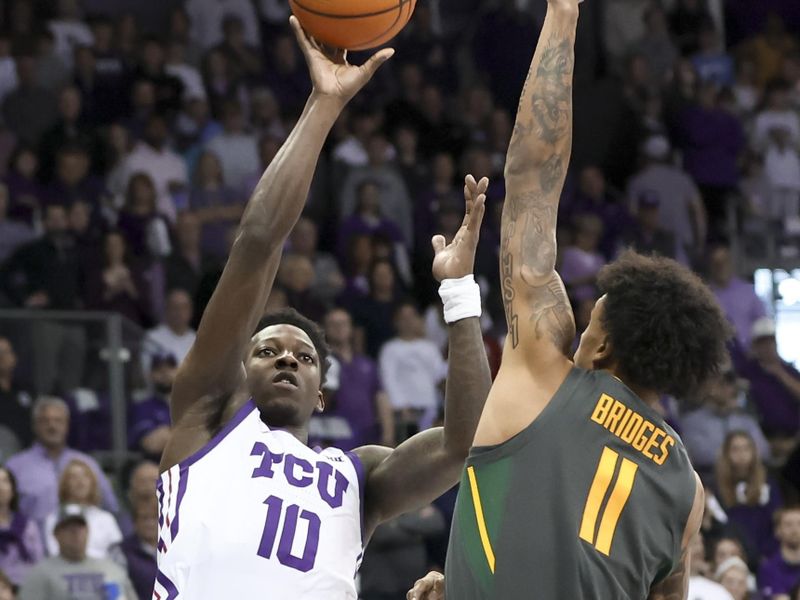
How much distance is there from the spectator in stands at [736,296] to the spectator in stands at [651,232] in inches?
26.6

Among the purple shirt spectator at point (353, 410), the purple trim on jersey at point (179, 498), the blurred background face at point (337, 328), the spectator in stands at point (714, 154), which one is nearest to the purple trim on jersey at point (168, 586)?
the purple trim on jersey at point (179, 498)

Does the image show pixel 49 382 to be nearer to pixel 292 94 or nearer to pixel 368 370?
pixel 368 370

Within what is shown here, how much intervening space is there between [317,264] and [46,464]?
3282 millimetres

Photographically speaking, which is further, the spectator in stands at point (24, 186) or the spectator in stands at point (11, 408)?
the spectator in stands at point (24, 186)

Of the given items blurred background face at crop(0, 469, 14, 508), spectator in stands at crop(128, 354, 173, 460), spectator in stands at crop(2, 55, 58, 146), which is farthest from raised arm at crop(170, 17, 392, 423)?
spectator in stands at crop(2, 55, 58, 146)

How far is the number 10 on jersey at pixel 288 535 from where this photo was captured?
4621 millimetres

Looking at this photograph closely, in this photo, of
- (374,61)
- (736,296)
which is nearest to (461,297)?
(374,61)

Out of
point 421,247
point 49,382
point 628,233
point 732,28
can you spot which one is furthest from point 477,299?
point 732,28

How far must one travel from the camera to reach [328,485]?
4.86 meters

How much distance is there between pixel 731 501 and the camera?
10.8 m

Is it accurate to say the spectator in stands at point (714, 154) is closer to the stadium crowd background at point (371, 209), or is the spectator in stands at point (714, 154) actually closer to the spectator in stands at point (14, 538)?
the stadium crowd background at point (371, 209)

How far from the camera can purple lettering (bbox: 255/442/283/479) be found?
15.5 feet

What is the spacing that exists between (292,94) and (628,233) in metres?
3.34

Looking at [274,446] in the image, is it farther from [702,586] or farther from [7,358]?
[7,358]
